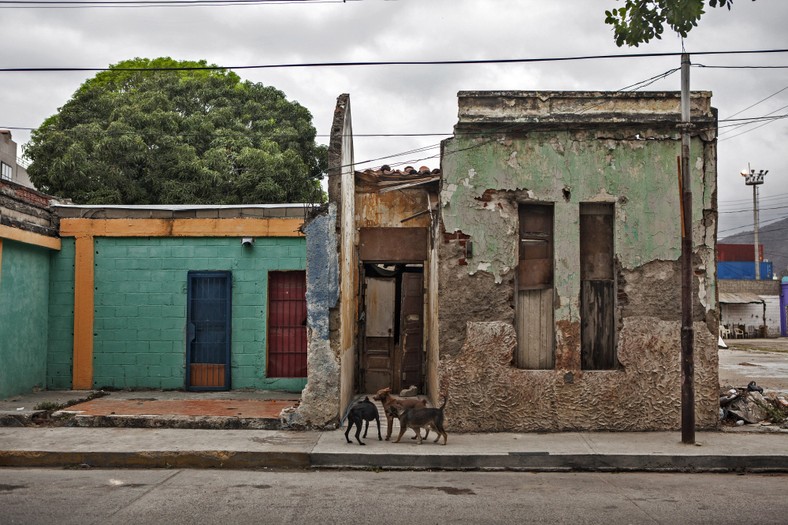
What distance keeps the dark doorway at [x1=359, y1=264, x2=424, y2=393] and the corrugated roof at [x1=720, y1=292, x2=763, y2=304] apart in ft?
111

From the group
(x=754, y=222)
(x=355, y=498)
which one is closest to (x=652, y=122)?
(x=355, y=498)

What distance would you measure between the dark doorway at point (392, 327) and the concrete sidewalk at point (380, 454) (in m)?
3.89

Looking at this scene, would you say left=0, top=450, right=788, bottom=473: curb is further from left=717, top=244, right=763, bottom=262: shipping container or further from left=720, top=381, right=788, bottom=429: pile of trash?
left=717, top=244, right=763, bottom=262: shipping container

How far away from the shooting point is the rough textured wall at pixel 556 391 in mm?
10289

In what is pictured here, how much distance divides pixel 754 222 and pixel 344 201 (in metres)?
47.3

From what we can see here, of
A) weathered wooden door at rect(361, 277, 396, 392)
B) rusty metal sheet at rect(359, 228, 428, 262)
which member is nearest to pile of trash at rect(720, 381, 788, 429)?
rusty metal sheet at rect(359, 228, 428, 262)

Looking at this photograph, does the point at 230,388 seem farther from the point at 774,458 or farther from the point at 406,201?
the point at 774,458

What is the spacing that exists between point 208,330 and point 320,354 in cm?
406

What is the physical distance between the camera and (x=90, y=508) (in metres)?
6.57

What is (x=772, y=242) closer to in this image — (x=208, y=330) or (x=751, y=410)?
(x=751, y=410)

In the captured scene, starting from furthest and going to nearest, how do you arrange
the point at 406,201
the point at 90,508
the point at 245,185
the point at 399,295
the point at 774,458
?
the point at 245,185, the point at 399,295, the point at 406,201, the point at 774,458, the point at 90,508

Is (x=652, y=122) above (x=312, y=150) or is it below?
below

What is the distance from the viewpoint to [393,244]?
1301cm

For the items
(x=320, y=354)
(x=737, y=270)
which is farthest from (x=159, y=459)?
(x=737, y=270)
